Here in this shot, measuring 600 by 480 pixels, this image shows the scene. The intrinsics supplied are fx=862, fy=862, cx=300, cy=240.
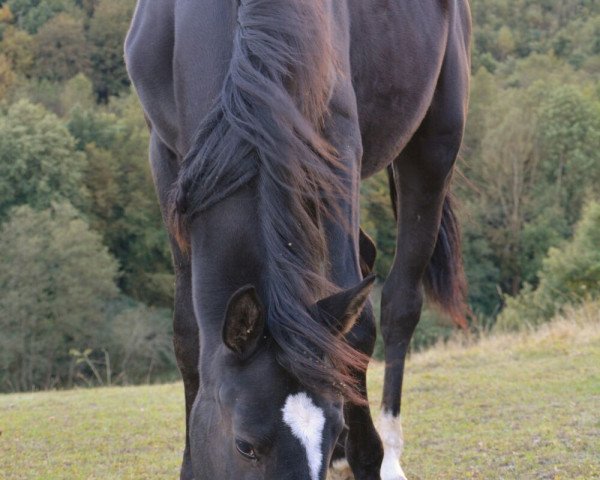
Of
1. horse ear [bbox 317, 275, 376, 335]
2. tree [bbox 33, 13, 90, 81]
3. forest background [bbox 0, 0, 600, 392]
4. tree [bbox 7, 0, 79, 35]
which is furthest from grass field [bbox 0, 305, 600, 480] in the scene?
tree [bbox 7, 0, 79, 35]

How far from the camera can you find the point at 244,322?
2.19m

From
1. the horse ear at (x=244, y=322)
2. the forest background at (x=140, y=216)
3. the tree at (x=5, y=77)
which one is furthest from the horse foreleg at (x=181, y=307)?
the tree at (x=5, y=77)

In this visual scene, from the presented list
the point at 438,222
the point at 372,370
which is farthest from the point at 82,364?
the point at 438,222

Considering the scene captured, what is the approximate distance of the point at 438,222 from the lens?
489 cm

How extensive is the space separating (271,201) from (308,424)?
1.99ft

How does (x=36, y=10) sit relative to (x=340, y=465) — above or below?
below

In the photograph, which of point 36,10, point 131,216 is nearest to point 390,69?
point 131,216

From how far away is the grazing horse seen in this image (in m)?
2.16

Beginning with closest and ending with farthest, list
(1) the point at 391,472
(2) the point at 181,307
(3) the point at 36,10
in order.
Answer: (2) the point at 181,307, (1) the point at 391,472, (3) the point at 36,10

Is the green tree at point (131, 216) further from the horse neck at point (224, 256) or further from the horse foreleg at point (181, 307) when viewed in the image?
the horse neck at point (224, 256)

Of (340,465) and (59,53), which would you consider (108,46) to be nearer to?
(59,53)

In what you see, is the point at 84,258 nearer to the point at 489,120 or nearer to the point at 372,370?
the point at 489,120

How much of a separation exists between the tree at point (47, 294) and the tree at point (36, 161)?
1942mm

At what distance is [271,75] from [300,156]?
0.28 m
